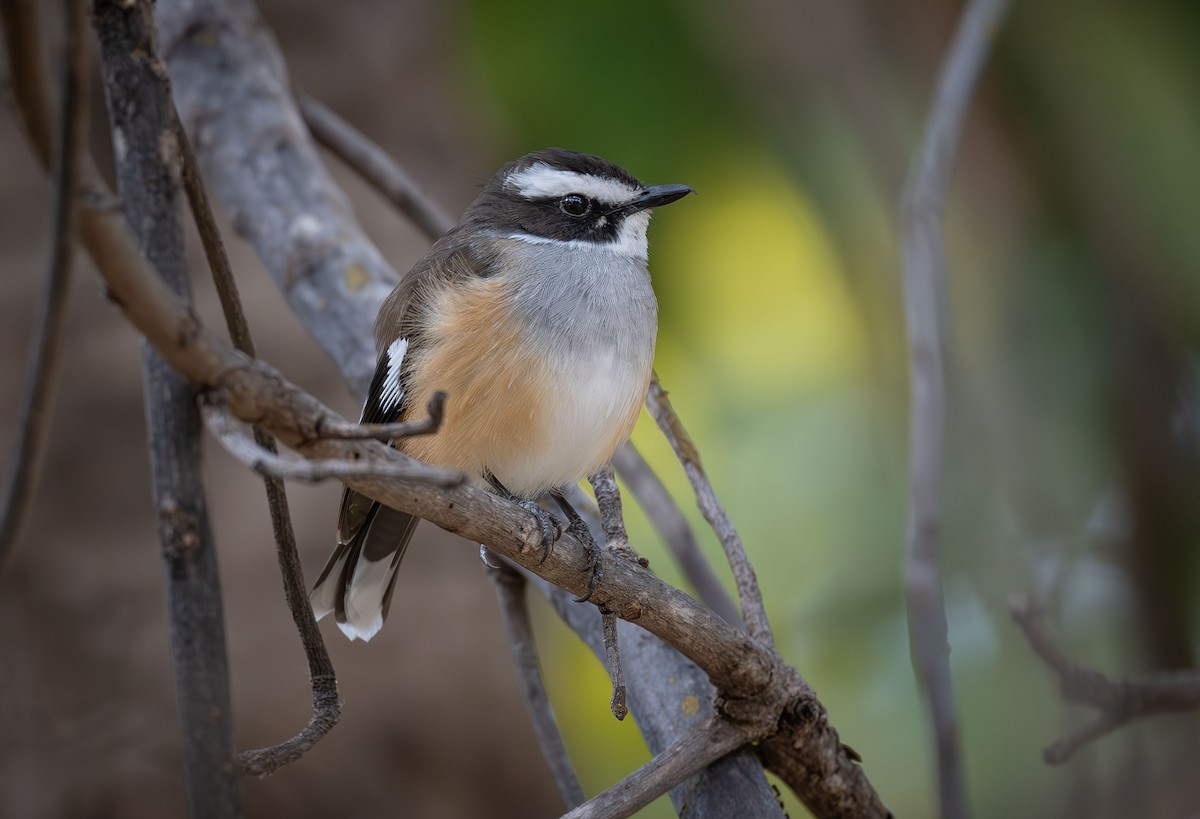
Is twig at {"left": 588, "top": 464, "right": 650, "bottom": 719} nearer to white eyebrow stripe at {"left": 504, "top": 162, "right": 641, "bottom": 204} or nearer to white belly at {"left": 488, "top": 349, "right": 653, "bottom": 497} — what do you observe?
white belly at {"left": 488, "top": 349, "right": 653, "bottom": 497}

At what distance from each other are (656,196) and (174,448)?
92.7 inches

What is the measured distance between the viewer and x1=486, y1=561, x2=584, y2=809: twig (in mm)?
2951

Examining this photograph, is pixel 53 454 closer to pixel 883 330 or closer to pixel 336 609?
pixel 336 609

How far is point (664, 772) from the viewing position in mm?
2285

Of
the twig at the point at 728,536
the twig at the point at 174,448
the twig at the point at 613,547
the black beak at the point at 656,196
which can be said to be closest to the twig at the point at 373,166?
the black beak at the point at 656,196

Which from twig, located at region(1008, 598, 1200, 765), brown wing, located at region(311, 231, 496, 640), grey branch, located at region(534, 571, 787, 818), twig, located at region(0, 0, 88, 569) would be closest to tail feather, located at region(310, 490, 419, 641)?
brown wing, located at region(311, 231, 496, 640)

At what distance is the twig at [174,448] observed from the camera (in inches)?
46.7

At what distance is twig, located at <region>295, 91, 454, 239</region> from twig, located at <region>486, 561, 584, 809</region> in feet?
4.72

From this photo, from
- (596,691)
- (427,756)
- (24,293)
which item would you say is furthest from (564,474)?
(24,293)

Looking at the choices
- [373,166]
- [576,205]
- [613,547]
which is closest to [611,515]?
[613,547]

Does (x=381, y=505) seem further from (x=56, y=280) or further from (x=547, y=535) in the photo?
(x=56, y=280)

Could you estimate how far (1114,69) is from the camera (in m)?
3.79

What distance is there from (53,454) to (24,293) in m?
0.62

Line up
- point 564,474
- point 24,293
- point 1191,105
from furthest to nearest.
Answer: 1. point 24,293
2. point 1191,105
3. point 564,474
